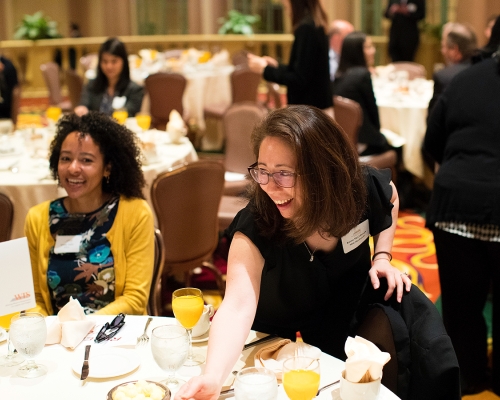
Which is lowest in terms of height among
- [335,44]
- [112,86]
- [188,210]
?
[188,210]

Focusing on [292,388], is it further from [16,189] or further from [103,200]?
[16,189]

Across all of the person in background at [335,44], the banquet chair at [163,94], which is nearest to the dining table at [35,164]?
the banquet chair at [163,94]

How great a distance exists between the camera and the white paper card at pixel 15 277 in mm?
1788

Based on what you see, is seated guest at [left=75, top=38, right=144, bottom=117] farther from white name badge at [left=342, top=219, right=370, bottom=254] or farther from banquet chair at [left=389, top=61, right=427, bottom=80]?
banquet chair at [left=389, top=61, right=427, bottom=80]

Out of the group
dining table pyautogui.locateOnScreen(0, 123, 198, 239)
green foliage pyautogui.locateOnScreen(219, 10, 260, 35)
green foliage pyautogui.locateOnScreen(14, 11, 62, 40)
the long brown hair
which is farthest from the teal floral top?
green foliage pyautogui.locateOnScreen(14, 11, 62, 40)

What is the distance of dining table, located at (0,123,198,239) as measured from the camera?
11.4 feet

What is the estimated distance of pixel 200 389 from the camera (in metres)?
1.42

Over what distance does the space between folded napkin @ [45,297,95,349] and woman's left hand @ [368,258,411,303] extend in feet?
2.51

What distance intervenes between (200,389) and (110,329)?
488mm

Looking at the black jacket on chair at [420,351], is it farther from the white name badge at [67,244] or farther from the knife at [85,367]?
the white name badge at [67,244]

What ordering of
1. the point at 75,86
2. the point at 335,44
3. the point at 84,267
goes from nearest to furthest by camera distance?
1. the point at 84,267
2. the point at 335,44
3. the point at 75,86

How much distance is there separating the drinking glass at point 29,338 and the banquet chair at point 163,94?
206 inches

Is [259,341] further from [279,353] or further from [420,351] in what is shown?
[420,351]

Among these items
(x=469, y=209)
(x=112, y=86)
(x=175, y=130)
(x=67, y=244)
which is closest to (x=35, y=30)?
(x=112, y=86)
